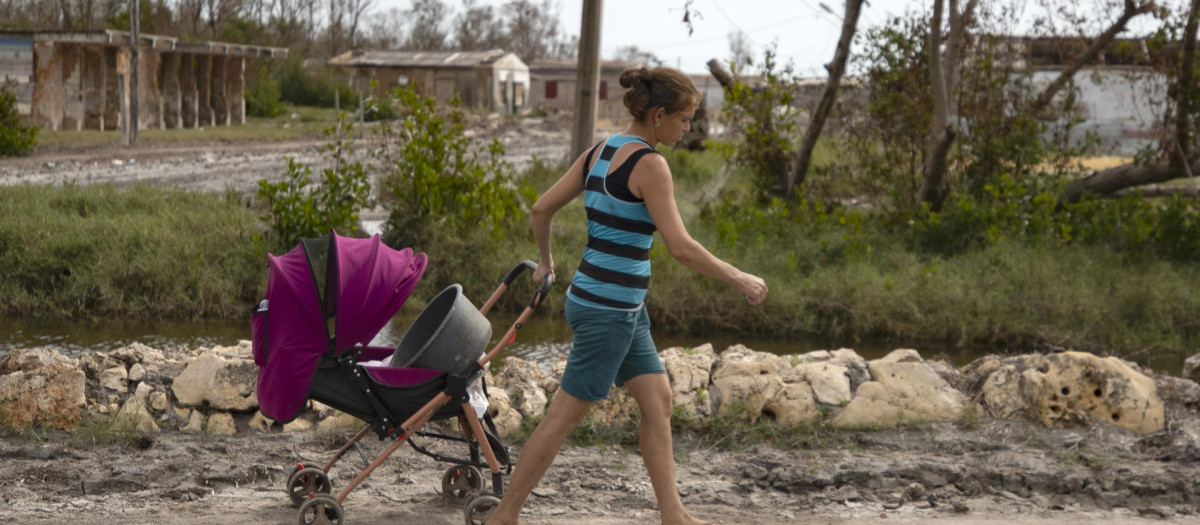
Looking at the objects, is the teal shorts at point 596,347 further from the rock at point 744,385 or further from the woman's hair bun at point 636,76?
the rock at point 744,385

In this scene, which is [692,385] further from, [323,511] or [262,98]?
[262,98]

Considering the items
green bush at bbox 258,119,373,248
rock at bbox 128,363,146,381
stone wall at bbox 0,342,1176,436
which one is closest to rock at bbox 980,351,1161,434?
stone wall at bbox 0,342,1176,436

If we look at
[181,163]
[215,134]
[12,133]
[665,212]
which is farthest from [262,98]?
[665,212]

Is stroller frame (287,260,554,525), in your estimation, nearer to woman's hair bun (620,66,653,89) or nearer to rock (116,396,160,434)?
woman's hair bun (620,66,653,89)

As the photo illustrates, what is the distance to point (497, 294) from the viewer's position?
425 centimetres

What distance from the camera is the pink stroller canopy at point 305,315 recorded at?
12.6ft

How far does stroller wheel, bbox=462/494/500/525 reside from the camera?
→ 390 centimetres

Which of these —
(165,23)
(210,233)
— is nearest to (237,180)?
(210,233)

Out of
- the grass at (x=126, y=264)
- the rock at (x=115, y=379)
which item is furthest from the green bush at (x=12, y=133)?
the rock at (x=115, y=379)

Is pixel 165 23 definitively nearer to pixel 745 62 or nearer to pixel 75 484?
pixel 745 62

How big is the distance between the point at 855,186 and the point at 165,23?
2963cm

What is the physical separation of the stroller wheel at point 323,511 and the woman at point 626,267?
0.58 meters

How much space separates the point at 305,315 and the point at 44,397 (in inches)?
74.6

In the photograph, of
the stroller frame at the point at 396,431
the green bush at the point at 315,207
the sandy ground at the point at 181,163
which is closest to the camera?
the stroller frame at the point at 396,431
